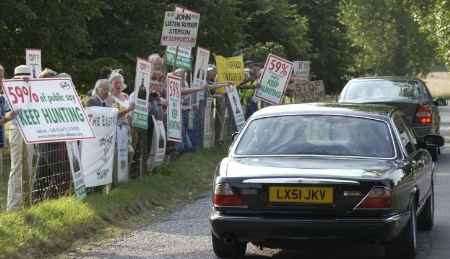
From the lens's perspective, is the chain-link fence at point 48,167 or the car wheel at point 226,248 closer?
the car wheel at point 226,248

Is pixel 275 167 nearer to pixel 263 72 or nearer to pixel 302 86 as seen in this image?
pixel 263 72

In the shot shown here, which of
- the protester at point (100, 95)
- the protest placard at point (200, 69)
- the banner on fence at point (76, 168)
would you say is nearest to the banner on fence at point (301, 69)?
the protest placard at point (200, 69)

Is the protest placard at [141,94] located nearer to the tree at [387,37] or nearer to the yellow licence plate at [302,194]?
the yellow licence plate at [302,194]

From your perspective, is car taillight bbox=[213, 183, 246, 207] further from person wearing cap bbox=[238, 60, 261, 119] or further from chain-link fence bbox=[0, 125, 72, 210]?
person wearing cap bbox=[238, 60, 261, 119]

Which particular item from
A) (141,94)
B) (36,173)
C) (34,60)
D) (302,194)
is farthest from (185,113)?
(302,194)

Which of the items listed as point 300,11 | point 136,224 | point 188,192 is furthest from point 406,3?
point 136,224

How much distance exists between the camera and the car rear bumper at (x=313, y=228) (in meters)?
8.14

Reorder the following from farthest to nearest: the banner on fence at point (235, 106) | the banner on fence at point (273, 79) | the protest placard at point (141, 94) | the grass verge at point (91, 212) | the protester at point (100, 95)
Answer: the banner on fence at point (273, 79), the banner on fence at point (235, 106), the protest placard at point (141, 94), the protester at point (100, 95), the grass verge at point (91, 212)

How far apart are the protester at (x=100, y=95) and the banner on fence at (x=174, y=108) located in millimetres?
2649

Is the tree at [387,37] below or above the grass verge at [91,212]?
below

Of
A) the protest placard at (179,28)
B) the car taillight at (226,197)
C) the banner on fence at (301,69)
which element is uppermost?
the protest placard at (179,28)

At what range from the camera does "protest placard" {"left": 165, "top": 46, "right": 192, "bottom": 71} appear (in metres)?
18.5

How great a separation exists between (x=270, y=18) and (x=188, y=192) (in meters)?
25.9

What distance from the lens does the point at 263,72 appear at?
72.6 ft
